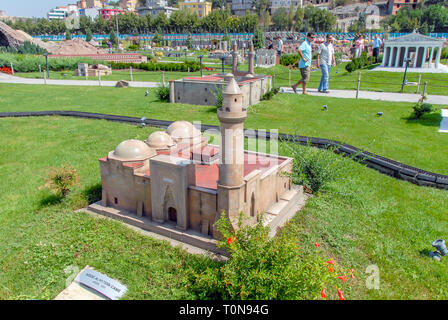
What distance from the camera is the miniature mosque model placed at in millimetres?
5746

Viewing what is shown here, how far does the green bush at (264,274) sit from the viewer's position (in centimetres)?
436

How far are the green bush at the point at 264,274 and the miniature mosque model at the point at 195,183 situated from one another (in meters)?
1.05

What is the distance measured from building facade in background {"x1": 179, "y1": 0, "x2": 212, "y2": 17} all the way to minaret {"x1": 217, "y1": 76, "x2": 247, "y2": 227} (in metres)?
150

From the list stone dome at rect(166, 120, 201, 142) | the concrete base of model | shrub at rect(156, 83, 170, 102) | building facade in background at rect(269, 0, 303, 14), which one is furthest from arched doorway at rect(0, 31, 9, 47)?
building facade in background at rect(269, 0, 303, 14)

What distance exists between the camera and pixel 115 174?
7434mm

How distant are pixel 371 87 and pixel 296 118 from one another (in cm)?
927

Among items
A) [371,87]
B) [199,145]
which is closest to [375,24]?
[371,87]

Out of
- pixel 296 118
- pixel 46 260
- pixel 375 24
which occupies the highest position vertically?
pixel 375 24

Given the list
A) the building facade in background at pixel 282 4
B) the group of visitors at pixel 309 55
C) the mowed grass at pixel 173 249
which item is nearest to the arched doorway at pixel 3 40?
the group of visitors at pixel 309 55

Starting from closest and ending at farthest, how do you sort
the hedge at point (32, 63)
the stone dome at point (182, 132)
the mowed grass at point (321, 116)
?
the stone dome at point (182, 132)
the mowed grass at point (321, 116)
the hedge at point (32, 63)

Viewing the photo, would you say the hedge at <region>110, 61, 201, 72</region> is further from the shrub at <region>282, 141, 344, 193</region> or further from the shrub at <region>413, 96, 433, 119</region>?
the shrub at <region>282, 141, 344, 193</region>

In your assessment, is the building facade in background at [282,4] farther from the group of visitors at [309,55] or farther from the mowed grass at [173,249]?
the mowed grass at [173,249]
